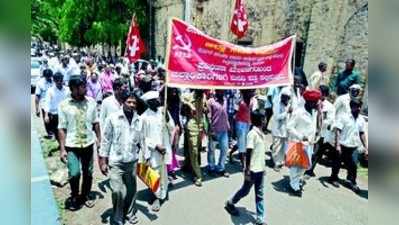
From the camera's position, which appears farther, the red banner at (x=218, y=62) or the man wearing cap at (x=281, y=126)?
the man wearing cap at (x=281, y=126)

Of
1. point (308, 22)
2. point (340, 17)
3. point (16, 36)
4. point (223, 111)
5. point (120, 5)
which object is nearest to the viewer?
point (16, 36)

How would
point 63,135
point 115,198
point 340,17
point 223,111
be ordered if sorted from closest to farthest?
1. point 115,198
2. point 63,135
3. point 223,111
4. point 340,17

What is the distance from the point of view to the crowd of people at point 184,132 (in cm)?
509

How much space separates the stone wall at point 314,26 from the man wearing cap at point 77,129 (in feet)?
18.9

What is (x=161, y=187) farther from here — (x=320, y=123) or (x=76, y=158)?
(x=320, y=123)

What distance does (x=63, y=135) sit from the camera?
532 centimetres

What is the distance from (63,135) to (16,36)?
4.23 m

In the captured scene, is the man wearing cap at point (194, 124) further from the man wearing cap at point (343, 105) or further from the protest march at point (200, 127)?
the man wearing cap at point (343, 105)

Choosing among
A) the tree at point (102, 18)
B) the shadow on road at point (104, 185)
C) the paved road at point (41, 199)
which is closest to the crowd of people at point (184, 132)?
the paved road at point (41, 199)

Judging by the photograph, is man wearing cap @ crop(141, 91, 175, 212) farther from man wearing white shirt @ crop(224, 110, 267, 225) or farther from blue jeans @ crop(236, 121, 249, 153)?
blue jeans @ crop(236, 121, 249, 153)

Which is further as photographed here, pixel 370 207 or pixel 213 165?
pixel 213 165

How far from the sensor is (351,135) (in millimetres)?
6508

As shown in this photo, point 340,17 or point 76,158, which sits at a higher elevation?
point 340,17

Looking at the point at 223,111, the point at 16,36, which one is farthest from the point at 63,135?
the point at 16,36
